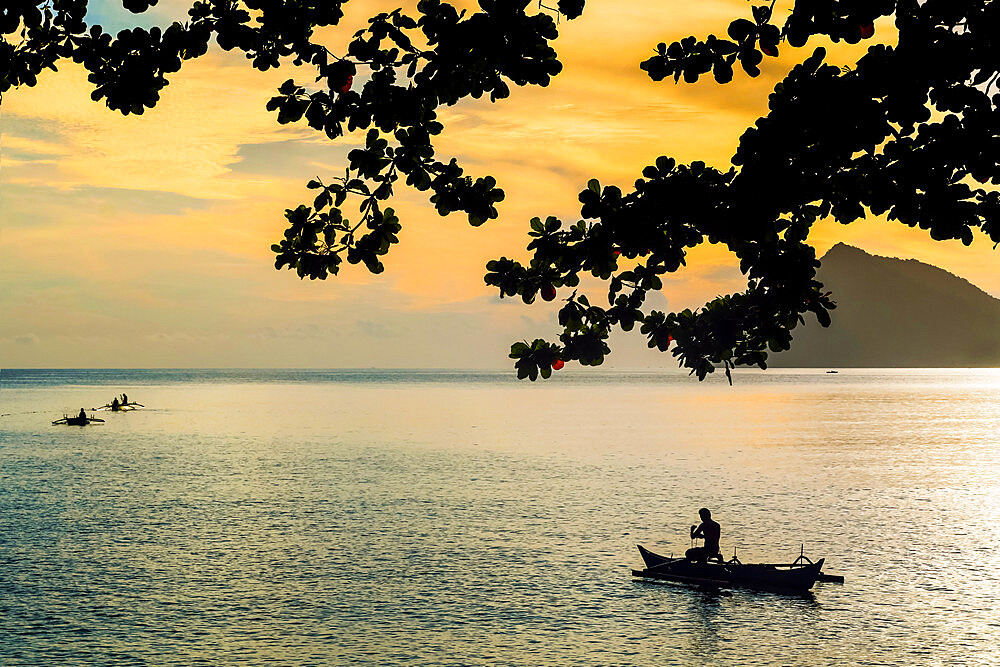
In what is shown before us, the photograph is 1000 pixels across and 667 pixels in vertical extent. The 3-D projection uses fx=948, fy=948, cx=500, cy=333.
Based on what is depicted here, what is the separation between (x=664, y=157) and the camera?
285 inches

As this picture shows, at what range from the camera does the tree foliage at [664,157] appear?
6.64 meters

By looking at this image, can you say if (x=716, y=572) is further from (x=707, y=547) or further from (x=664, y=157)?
(x=664, y=157)

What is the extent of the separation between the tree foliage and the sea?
25790 millimetres

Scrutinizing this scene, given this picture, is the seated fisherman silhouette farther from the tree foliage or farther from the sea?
the tree foliage

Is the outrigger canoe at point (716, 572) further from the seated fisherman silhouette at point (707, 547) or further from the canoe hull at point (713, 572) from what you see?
the seated fisherman silhouette at point (707, 547)

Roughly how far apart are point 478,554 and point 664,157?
135 ft

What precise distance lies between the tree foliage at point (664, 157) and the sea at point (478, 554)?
25.8m

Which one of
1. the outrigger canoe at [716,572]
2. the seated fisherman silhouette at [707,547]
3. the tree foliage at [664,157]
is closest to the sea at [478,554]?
the outrigger canoe at [716,572]

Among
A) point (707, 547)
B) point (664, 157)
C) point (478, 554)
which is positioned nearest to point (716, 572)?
point (707, 547)

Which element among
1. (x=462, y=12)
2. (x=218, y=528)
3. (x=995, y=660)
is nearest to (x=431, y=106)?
(x=462, y=12)

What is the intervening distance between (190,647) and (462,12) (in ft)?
99.0

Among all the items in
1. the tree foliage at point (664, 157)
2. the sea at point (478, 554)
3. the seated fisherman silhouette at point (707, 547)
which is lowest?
the sea at point (478, 554)

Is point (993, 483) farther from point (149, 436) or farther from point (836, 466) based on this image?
point (149, 436)

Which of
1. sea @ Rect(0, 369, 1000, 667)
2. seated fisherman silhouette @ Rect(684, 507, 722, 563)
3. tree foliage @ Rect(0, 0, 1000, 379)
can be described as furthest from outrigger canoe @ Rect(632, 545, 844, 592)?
tree foliage @ Rect(0, 0, 1000, 379)
